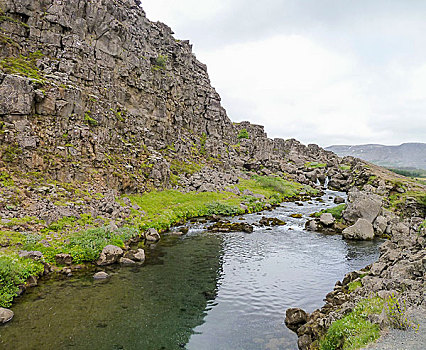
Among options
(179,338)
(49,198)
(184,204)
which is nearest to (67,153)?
(49,198)

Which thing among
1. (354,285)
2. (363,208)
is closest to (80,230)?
(354,285)

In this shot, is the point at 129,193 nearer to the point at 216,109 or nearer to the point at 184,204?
the point at 184,204

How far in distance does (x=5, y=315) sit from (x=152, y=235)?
822 inches

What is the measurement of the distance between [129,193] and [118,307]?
32.2 meters

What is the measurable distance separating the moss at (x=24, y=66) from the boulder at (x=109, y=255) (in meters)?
28.1

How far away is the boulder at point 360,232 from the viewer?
43688 mm

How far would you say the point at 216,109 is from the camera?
378 ft

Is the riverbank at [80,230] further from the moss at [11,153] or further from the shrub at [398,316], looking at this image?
the shrub at [398,316]

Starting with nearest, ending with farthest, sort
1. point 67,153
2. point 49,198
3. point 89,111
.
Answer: point 49,198
point 67,153
point 89,111

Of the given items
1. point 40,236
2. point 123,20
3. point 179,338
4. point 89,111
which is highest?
point 123,20

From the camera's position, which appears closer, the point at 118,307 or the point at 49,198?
the point at 118,307

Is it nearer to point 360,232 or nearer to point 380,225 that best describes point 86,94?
point 360,232

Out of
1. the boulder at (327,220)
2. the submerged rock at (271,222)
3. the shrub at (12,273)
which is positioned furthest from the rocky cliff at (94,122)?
the submerged rock at (271,222)

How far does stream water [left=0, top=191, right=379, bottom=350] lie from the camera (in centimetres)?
1817
